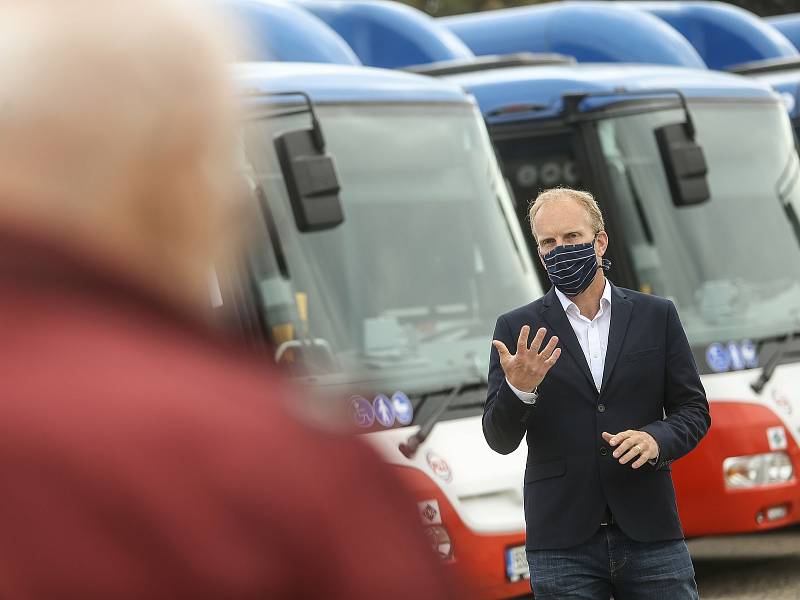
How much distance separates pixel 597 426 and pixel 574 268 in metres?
0.47

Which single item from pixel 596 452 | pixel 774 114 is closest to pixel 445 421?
pixel 596 452

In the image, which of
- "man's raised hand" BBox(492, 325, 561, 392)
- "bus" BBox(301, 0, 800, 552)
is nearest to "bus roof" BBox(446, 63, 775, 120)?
"bus" BBox(301, 0, 800, 552)

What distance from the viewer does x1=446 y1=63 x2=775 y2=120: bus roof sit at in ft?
34.7

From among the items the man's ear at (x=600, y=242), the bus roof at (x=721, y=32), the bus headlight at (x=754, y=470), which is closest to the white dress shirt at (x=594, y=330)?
the man's ear at (x=600, y=242)

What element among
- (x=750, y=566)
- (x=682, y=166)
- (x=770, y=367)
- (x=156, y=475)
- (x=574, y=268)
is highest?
(x=156, y=475)

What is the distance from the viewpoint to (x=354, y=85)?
339 inches

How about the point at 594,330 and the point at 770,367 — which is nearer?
the point at 594,330

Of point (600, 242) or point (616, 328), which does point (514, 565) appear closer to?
point (600, 242)

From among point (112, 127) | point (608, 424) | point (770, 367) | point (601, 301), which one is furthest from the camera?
point (770, 367)

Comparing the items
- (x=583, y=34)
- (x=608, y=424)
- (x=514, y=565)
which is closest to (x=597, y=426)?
(x=608, y=424)

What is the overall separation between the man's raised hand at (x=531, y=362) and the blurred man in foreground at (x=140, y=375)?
10.5 feet

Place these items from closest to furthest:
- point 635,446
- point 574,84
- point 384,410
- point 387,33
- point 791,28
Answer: point 635,446, point 384,410, point 574,84, point 387,33, point 791,28

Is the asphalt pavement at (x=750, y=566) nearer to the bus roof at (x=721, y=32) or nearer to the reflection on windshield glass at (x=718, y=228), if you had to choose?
the reflection on windshield glass at (x=718, y=228)

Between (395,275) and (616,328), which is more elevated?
(616,328)
